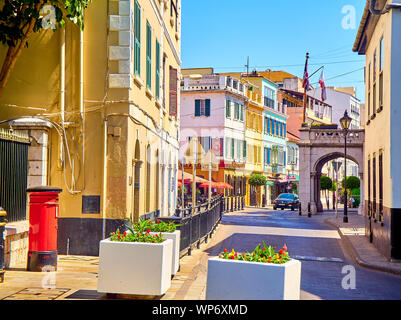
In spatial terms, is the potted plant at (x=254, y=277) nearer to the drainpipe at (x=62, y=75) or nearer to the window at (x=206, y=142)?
the drainpipe at (x=62, y=75)

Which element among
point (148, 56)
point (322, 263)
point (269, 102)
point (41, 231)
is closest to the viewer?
point (41, 231)

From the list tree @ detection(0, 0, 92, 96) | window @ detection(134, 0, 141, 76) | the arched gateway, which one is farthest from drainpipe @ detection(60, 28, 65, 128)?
the arched gateway

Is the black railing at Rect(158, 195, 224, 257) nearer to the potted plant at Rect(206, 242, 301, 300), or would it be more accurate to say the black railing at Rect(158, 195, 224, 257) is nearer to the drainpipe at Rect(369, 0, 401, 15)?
the potted plant at Rect(206, 242, 301, 300)

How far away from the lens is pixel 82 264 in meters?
12.1

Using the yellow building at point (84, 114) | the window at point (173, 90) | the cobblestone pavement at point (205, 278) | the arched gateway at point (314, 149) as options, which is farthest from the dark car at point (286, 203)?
the yellow building at point (84, 114)

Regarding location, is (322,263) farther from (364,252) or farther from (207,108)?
(207,108)

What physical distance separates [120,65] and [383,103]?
7.04 meters

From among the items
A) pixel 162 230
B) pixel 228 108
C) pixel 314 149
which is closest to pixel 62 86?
pixel 162 230

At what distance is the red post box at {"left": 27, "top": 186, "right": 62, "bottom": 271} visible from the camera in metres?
10.9

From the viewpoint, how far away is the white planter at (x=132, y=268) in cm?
805

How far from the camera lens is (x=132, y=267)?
317 inches

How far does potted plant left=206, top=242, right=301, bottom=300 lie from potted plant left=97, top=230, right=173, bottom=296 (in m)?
1.80

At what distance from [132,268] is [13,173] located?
18.8ft

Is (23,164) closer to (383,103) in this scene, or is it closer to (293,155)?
(383,103)
